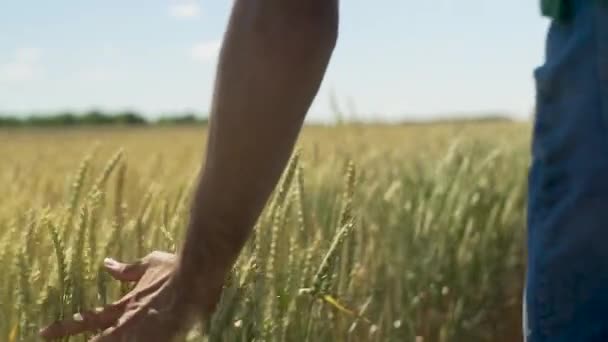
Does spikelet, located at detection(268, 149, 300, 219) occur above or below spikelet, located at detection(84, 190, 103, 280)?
above

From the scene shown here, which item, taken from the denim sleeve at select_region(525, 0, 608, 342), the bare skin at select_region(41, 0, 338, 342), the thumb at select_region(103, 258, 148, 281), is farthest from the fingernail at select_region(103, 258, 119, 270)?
the denim sleeve at select_region(525, 0, 608, 342)

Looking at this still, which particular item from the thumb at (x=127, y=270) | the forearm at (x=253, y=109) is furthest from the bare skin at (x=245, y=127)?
the thumb at (x=127, y=270)

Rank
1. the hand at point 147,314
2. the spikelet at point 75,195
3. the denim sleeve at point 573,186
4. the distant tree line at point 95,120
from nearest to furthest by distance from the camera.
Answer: the denim sleeve at point 573,186 → the hand at point 147,314 → the spikelet at point 75,195 → the distant tree line at point 95,120

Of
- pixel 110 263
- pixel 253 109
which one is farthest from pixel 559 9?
pixel 110 263

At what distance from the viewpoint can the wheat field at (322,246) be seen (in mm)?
1108

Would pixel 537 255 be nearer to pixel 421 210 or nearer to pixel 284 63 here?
pixel 284 63

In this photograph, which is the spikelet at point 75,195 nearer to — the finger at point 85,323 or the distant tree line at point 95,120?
the finger at point 85,323

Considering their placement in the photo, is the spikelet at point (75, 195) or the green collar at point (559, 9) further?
the spikelet at point (75, 195)

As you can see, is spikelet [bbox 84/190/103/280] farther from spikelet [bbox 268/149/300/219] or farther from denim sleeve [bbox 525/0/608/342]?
denim sleeve [bbox 525/0/608/342]

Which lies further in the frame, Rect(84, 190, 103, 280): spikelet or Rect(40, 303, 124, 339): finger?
Rect(84, 190, 103, 280): spikelet

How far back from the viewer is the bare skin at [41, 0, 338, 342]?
849 millimetres

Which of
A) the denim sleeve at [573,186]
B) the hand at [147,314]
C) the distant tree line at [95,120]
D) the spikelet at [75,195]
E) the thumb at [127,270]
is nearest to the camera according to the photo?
the denim sleeve at [573,186]

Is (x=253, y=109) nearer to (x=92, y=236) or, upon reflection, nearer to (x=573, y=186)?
(x=573, y=186)

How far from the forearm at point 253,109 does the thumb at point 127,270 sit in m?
0.16
